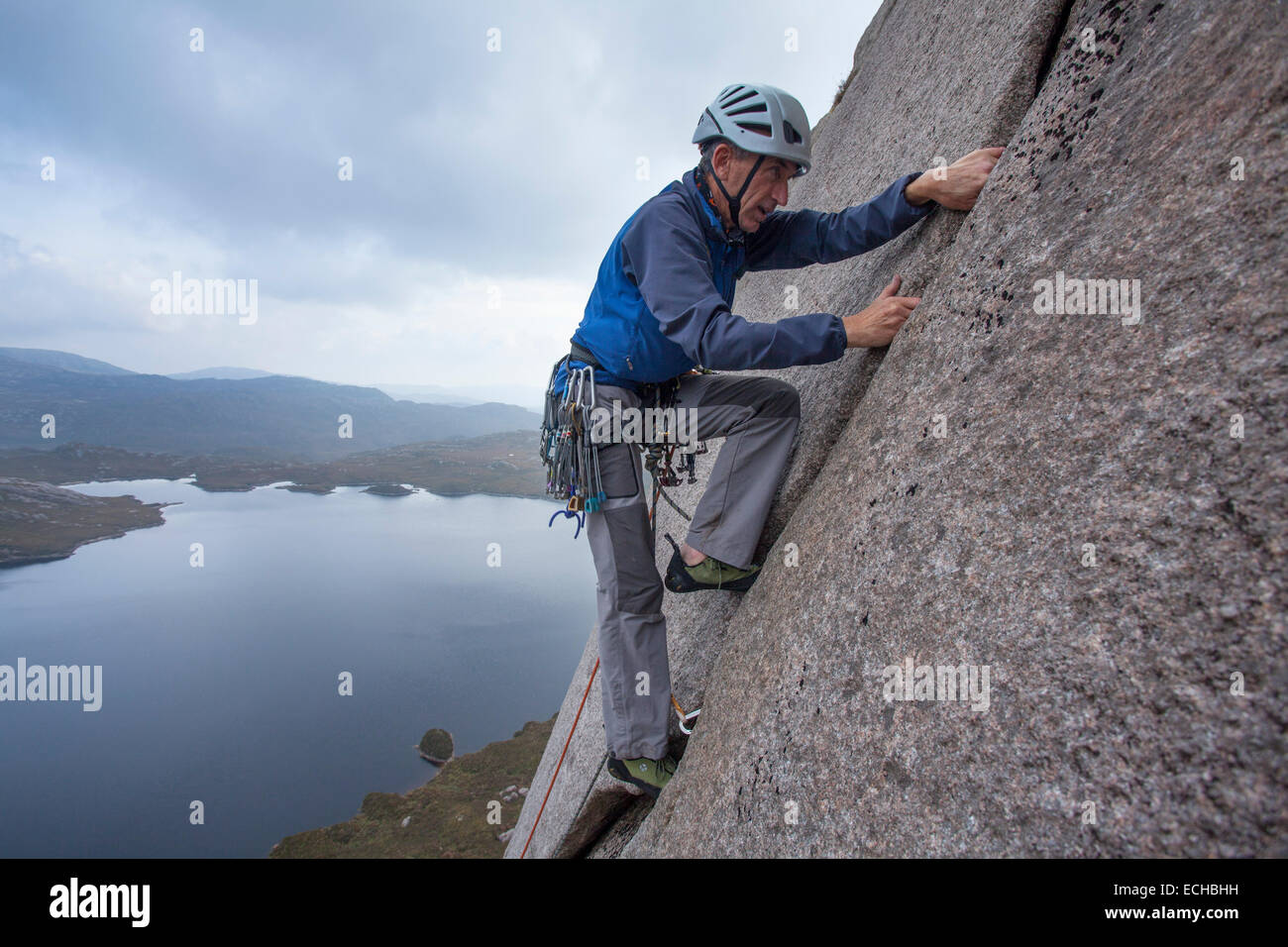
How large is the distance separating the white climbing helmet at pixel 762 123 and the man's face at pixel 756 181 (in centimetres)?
7

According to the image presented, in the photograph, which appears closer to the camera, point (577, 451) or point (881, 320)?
point (881, 320)

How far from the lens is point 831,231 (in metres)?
4.06

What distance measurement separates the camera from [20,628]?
313ft

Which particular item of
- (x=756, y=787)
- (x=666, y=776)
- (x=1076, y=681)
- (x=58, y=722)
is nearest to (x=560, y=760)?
(x=666, y=776)

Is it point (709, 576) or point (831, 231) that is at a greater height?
point (831, 231)

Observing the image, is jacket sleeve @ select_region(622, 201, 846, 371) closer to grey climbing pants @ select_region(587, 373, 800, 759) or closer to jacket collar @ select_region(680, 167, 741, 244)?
jacket collar @ select_region(680, 167, 741, 244)

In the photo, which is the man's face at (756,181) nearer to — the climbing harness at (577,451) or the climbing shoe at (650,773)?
the climbing harness at (577,451)

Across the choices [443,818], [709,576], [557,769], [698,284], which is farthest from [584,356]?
[443,818]

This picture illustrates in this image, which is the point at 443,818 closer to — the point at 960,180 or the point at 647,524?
the point at 647,524

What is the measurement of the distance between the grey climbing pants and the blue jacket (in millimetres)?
378

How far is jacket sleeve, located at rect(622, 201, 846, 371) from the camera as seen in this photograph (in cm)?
319

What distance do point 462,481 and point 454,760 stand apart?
5275 inches

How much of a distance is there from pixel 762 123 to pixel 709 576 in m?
2.84

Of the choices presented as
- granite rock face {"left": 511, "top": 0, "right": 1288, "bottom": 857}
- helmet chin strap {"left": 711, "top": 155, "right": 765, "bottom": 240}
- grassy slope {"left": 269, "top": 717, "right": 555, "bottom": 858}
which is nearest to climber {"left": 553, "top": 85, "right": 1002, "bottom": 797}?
helmet chin strap {"left": 711, "top": 155, "right": 765, "bottom": 240}
